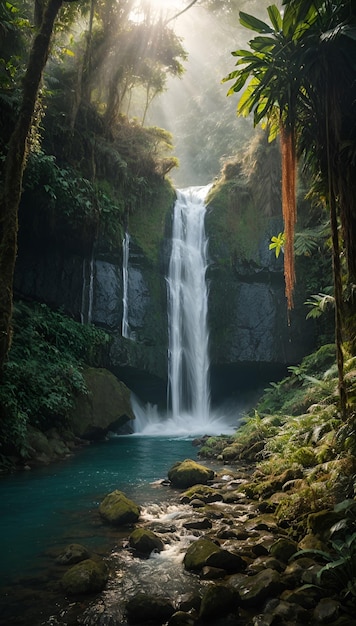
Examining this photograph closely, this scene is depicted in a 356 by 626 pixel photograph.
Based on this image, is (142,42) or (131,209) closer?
(142,42)

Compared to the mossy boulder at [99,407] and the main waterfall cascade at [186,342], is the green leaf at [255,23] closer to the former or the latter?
the mossy boulder at [99,407]

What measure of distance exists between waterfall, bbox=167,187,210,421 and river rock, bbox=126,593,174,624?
13.6 meters

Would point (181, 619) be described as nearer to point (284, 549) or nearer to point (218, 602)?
point (218, 602)

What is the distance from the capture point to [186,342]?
17.7 meters

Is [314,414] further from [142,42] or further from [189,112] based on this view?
[189,112]

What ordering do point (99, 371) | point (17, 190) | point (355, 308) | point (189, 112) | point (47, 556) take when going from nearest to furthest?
1. point (47, 556)
2. point (17, 190)
3. point (355, 308)
4. point (99, 371)
5. point (189, 112)

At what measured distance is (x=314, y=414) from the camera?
23.7 feet

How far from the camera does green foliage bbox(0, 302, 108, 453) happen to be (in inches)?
352

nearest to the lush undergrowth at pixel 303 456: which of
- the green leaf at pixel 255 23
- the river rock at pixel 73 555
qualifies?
the river rock at pixel 73 555

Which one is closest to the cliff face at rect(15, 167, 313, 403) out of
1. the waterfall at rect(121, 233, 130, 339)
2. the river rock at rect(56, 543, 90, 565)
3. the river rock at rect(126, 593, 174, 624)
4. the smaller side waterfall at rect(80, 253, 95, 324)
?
the smaller side waterfall at rect(80, 253, 95, 324)

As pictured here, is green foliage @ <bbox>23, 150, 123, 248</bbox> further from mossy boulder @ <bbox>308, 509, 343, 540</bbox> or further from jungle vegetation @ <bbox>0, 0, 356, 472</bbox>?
mossy boulder @ <bbox>308, 509, 343, 540</bbox>

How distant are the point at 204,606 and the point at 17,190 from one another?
172 inches

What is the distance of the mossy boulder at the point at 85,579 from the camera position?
3650mm

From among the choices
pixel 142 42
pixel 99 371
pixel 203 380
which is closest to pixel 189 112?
pixel 142 42
